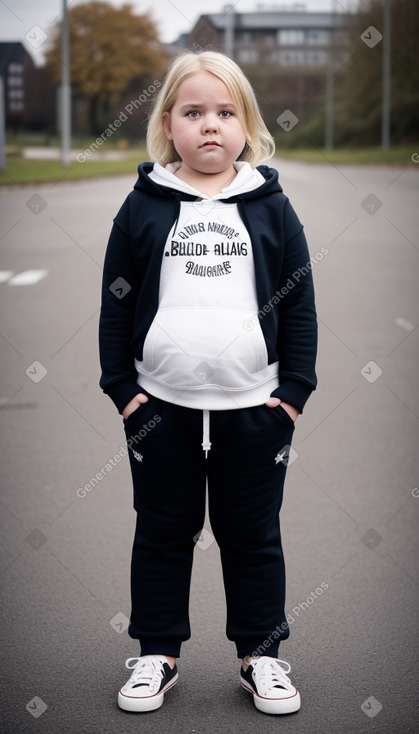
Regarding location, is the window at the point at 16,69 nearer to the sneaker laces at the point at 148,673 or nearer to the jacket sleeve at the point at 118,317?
the jacket sleeve at the point at 118,317

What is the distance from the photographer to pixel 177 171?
9.56 ft

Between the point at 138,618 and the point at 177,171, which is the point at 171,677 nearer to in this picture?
the point at 138,618

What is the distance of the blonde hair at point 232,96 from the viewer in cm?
281

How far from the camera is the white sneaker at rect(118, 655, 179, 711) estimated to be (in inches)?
116

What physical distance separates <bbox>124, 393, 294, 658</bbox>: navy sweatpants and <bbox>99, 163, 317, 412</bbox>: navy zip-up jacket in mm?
127

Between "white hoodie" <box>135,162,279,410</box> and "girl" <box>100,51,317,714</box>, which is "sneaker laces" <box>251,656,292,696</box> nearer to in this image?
"girl" <box>100,51,317,714</box>

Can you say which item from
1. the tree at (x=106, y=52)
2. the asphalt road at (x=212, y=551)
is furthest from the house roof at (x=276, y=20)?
the asphalt road at (x=212, y=551)

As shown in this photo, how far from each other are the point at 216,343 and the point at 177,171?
0.53m

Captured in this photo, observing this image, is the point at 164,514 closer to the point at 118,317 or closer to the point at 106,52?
the point at 118,317

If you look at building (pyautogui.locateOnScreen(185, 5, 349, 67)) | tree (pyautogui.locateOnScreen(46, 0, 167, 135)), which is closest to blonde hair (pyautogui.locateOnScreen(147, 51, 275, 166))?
tree (pyautogui.locateOnScreen(46, 0, 167, 135))

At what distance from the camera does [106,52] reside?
74.1 metres

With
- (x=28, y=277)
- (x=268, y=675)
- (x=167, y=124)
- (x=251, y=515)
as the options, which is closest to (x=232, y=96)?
(x=167, y=124)

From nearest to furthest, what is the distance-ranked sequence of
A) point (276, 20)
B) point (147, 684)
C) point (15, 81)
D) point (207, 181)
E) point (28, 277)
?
1. point (207, 181)
2. point (147, 684)
3. point (28, 277)
4. point (15, 81)
5. point (276, 20)

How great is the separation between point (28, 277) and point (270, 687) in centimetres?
881
